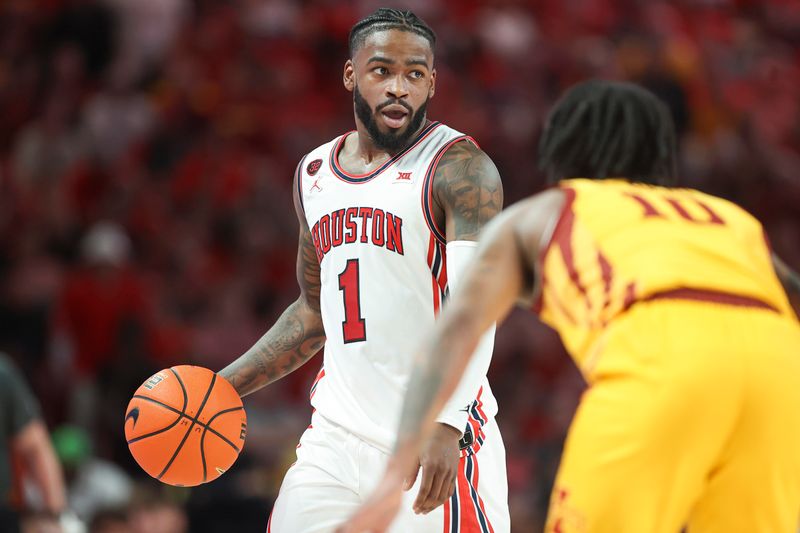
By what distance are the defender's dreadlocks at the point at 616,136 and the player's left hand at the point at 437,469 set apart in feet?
3.94

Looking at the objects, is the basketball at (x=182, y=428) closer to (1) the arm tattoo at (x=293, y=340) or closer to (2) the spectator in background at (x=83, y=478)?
(1) the arm tattoo at (x=293, y=340)

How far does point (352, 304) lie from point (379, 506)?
172 cm

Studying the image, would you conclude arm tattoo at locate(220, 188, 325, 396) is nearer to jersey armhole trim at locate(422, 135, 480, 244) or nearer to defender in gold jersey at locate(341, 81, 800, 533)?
jersey armhole trim at locate(422, 135, 480, 244)

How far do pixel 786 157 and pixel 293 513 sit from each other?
10667mm

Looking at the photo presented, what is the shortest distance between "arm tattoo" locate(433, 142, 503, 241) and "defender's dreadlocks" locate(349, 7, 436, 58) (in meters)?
0.57

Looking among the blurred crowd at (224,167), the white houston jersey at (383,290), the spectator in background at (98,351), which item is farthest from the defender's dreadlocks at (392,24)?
the spectator in background at (98,351)

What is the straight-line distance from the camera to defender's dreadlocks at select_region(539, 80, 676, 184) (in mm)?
3264

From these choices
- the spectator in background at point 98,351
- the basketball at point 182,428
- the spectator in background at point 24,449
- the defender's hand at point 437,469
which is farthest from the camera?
the spectator in background at point 98,351

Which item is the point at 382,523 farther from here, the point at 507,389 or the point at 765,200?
the point at 765,200

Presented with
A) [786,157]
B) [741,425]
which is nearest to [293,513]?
[741,425]

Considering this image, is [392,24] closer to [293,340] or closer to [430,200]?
[430,200]

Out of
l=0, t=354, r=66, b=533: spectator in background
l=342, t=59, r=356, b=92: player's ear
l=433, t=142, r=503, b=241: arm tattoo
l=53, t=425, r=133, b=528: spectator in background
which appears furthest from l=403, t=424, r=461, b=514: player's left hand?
l=53, t=425, r=133, b=528: spectator in background

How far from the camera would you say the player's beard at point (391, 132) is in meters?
4.71

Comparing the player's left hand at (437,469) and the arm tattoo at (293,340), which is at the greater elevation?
the arm tattoo at (293,340)
